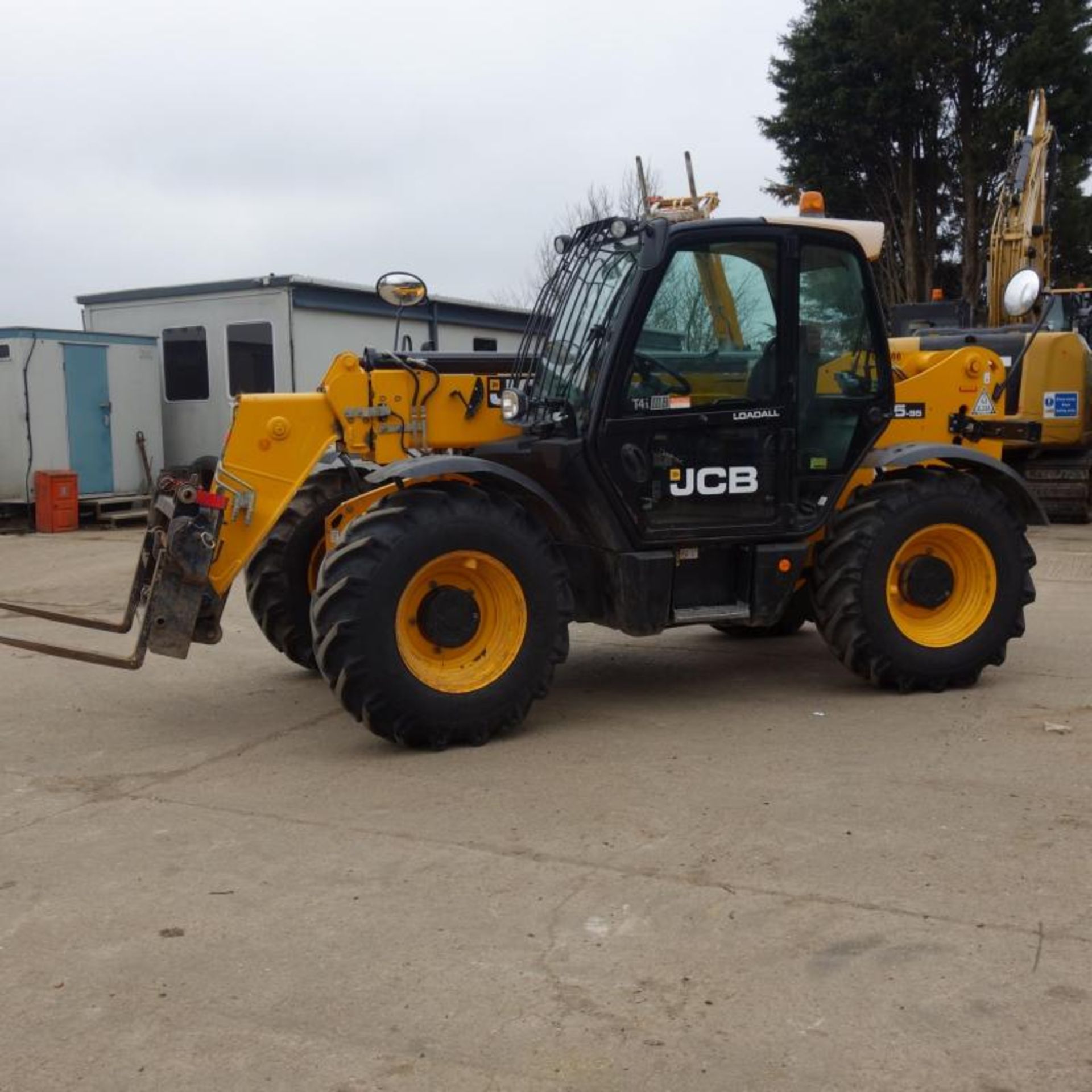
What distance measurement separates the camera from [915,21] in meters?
26.0

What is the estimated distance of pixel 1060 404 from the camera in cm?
1430

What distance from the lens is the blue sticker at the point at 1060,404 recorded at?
14.3 m

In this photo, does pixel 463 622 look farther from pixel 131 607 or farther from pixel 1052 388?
pixel 1052 388

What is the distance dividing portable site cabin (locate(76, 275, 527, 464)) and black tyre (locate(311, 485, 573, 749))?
9.43 metres

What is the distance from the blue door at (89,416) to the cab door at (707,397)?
1187 cm

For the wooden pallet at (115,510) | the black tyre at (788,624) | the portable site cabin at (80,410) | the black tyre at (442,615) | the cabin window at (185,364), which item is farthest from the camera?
the cabin window at (185,364)

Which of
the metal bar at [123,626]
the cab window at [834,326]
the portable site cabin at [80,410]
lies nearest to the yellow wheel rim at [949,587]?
the cab window at [834,326]

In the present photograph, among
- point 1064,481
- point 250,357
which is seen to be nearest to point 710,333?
point 1064,481

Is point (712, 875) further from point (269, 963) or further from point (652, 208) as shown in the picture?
point (652, 208)

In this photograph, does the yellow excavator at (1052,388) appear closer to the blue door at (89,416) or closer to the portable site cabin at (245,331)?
the portable site cabin at (245,331)

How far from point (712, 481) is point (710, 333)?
72 centimetres

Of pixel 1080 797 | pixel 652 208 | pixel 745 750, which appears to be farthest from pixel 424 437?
pixel 1080 797

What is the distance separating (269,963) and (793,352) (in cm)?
400

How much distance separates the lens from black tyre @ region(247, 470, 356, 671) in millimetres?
6770
